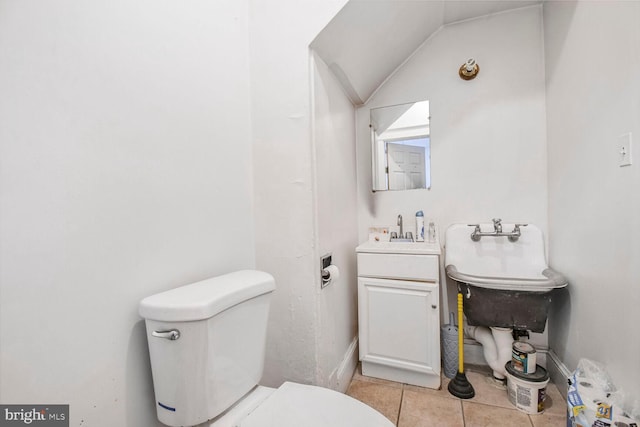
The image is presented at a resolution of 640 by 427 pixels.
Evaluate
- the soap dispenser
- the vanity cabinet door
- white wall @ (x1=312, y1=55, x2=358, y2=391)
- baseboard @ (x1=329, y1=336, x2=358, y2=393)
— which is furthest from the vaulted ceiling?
baseboard @ (x1=329, y1=336, x2=358, y2=393)

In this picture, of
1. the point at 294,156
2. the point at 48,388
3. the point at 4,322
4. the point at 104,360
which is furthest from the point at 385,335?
the point at 4,322

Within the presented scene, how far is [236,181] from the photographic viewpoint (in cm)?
129

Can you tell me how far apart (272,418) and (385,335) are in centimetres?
98

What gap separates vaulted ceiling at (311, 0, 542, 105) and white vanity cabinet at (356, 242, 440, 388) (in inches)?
42.4

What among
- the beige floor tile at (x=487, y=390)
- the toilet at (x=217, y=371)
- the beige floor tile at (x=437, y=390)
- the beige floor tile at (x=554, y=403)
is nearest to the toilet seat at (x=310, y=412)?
the toilet at (x=217, y=371)

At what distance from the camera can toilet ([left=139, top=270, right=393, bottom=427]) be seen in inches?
30.6

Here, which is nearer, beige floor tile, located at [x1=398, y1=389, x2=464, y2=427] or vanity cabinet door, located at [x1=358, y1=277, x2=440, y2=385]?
beige floor tile, located at [x1=398, y1=389, x2=464, y2=427]

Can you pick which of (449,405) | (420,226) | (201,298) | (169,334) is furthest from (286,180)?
(449,405)

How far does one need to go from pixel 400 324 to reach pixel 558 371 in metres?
0.91

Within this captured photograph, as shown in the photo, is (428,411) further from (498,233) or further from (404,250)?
(498,233)

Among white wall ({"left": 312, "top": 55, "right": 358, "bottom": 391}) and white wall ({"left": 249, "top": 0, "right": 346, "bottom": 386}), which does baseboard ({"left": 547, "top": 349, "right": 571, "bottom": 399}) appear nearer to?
white wall ({"left": 312, "top": 55, "right": 358, "bottom": 391})

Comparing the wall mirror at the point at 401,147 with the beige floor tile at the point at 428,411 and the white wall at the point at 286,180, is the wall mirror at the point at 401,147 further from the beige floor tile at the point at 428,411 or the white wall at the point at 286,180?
the beige floor tile at the point at 428,411

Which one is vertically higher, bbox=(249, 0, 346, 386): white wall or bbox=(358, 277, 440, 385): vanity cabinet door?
bbox=(249, 0, 346, 386): white wall

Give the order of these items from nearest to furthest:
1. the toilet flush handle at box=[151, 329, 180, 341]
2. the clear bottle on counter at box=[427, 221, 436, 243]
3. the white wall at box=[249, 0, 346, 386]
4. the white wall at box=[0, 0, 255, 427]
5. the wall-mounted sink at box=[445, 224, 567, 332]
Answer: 1. the white wall at box=[0, 0, 255, 427]
2. the toilet flush handle at box=[151, 329, 180, 341]
3. the white wall at box=[249, 0, 346, 386]
4. the wall-mounted sink at box=[445, 224, 567, 332]
5. the clear bottle on counter at box=[427, 221, 436, 243]
